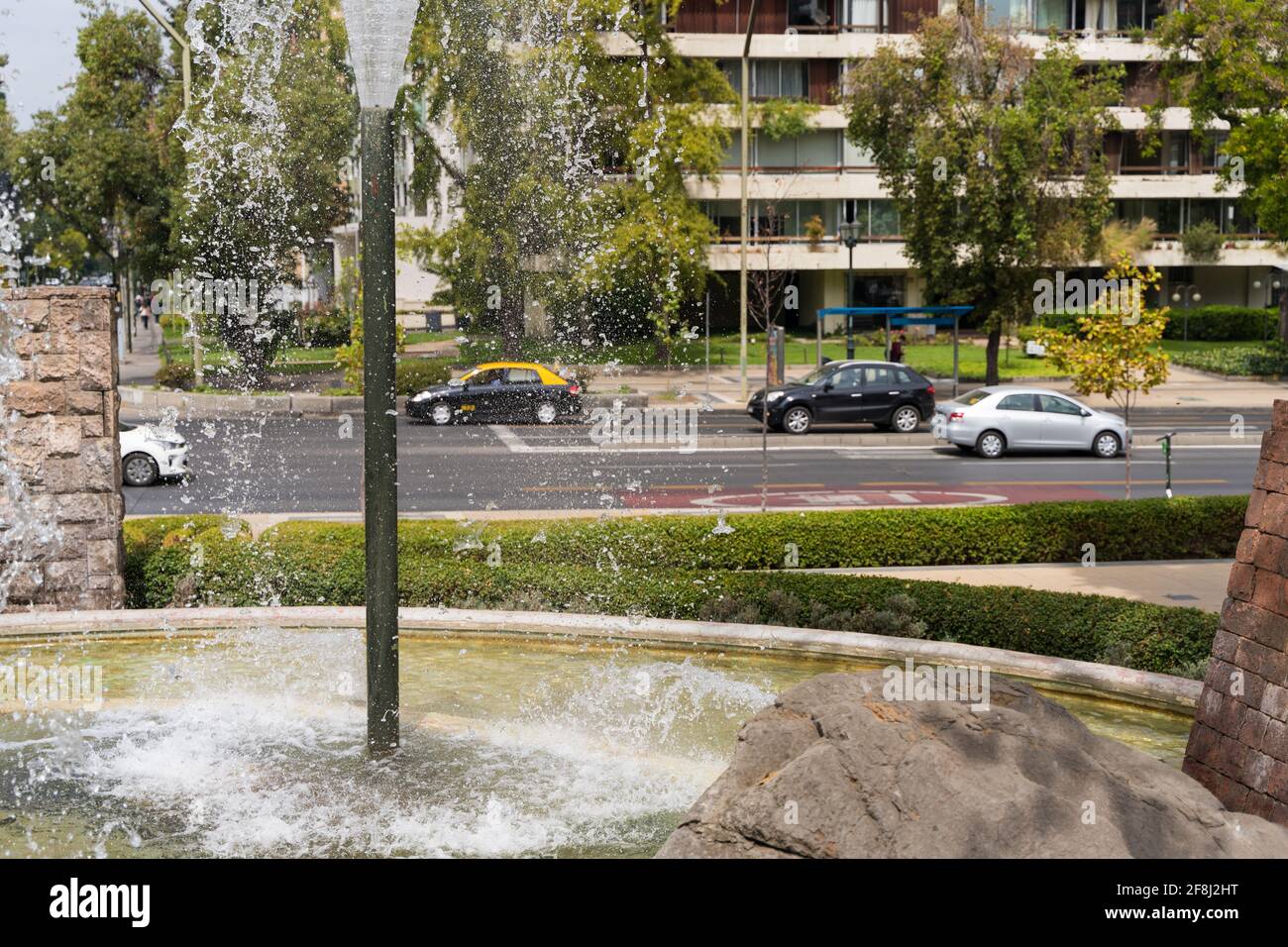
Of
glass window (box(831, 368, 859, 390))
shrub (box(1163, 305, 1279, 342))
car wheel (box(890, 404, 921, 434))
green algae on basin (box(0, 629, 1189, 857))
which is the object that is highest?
shrub (box(1163, 305, 1279, 342))

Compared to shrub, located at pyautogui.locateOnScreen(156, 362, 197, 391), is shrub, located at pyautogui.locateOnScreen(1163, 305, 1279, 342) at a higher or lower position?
higher

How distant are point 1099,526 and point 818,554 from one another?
3.23 meters

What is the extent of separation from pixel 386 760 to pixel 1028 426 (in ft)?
71.8

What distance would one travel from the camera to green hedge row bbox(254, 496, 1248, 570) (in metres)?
13.6

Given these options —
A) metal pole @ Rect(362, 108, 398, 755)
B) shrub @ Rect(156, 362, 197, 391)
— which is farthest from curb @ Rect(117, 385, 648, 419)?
metal pole @ Rect(362, 108, 398, 755)

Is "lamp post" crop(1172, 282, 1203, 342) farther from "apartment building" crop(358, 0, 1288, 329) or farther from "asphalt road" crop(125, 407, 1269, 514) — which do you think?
"asphalt road" crop(125, 407, 1269, 514)

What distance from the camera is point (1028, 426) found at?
28.3 meters

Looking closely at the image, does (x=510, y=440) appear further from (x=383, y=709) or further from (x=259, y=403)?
(x=383, y=709)

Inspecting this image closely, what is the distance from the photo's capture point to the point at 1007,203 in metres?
38.7

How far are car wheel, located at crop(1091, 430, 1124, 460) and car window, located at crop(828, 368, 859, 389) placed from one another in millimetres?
5846

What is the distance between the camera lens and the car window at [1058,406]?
28.6 meters

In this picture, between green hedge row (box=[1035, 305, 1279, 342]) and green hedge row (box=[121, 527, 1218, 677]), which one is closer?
green hedge row (box=[121, 527, 1218, 677])

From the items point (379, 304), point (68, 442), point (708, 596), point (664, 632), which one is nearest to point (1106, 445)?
point (708, 596)

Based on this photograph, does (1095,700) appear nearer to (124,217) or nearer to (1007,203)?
(1007,203)
